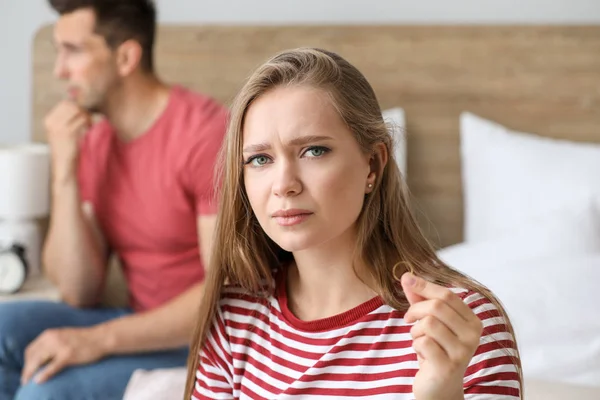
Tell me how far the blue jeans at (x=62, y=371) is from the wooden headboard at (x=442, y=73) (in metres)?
0.82

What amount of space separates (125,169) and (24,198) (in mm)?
435

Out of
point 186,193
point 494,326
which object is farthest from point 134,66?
point 494,326

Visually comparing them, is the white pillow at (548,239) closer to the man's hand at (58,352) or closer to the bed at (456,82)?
the bed at (456,82)

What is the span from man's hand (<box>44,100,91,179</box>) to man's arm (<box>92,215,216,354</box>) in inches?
17.1

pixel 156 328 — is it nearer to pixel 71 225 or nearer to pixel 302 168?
pixel 71 225

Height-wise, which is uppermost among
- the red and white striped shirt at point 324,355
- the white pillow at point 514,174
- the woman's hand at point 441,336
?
the white pillow at point 514,174

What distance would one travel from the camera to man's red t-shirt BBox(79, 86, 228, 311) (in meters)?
1.96

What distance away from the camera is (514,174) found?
7.03 ft

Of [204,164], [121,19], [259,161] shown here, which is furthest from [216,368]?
[121,19]

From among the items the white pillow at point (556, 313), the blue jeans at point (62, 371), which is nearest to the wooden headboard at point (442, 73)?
the white pillow at point (556, 313)

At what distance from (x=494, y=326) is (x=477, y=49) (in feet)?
4.46

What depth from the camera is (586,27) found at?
227 centimetres

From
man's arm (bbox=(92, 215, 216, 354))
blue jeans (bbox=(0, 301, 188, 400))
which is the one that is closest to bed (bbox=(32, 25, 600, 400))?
man's arm (bbox=(92, 215, 216, 354))

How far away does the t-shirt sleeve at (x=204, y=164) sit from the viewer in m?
1.92
